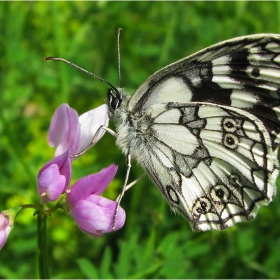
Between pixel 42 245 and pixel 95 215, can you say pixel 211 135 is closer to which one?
pixel 95 215

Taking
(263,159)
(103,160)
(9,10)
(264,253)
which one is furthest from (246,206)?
(9,10)

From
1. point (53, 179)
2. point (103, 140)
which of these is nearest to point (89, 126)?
point (53, 179)

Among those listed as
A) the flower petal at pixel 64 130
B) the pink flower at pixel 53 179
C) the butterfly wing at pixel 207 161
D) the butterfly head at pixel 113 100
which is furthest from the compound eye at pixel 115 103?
the pink flower at pixel 53 179

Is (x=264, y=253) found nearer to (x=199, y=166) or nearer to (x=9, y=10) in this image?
(x=199, y=166)

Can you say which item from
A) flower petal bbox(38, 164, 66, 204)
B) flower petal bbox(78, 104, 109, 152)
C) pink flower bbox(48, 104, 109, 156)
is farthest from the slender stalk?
flower petal bbox(78, 104, 109, 152)

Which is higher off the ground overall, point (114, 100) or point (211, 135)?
point (114, 100)

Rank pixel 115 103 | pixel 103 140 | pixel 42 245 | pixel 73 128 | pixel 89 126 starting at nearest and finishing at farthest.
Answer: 1. pixel 42 245
2. pixel 73 128
3. pixel 89 126
4. pixel 115 103
5. pixel 103 140

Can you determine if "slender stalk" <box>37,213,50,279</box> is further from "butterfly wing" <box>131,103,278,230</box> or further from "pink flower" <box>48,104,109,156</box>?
"butterfly wing" <box>131,103,278,230</box>
